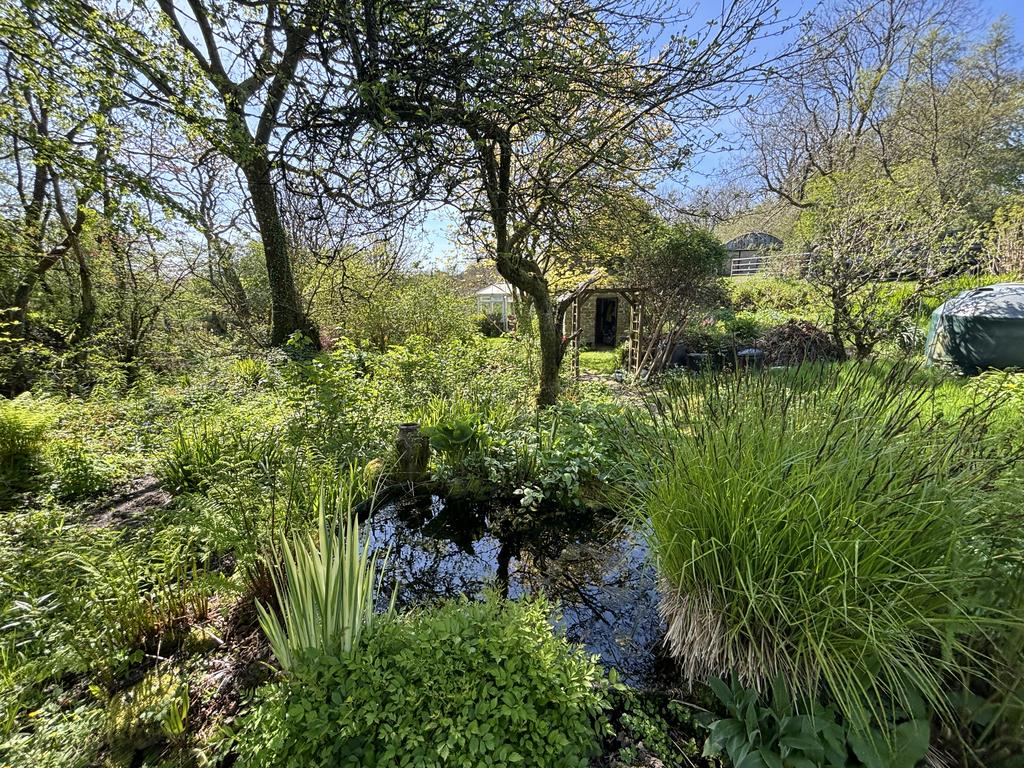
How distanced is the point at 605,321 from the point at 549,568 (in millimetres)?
11925

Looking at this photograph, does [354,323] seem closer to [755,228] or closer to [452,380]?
[452,380]

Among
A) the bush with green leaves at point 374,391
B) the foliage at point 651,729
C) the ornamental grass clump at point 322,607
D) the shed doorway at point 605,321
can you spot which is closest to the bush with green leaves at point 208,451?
the bush with green leaves at point 374,391

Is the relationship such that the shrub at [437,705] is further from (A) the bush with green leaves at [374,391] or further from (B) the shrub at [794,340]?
(B) the shrub at [794,340]

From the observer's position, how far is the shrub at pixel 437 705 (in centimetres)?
106

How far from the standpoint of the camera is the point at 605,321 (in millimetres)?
13508

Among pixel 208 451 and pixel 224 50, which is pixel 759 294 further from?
pixel 208 451

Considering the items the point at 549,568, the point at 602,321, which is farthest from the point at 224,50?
the point at 602,321

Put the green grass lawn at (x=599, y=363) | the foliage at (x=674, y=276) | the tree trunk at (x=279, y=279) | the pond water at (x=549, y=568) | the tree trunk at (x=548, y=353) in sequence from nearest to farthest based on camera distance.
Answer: the pond water at (x=549, y=568)
the tree trunk at (x=279, y=279)
the tree trunk at (x=548, y=353)
the foliage at (x=674, y=276)
the green grass lawn at (x=599, y=363)

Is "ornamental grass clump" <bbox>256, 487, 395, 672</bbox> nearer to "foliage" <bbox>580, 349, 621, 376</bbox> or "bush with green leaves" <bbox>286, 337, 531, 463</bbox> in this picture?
"bush with green leaves" <bbox>286, 337, 531, 463</bbox>

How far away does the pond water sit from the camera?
6.35ft

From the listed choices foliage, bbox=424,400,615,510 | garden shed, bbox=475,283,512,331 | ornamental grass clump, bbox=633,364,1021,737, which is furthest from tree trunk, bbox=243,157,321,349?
garden shed, bbox=475,283,512,331

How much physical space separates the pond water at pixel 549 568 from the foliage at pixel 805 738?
0.43 metres

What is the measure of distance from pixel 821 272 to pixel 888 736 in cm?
701

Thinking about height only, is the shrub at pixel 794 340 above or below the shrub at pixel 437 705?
below
